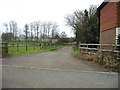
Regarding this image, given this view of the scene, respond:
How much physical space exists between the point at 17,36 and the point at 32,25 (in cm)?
1089

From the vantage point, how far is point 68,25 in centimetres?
6231

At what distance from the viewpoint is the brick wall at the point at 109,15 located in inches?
823

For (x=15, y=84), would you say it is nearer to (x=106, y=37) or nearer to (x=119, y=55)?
(x=119, y=55)

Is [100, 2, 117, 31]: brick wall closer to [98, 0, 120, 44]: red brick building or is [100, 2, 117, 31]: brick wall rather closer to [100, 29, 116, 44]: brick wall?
[98, 0, 120, 44]: red brick building

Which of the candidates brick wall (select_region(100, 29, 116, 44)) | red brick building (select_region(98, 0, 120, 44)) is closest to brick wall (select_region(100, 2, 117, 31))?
red brick building (select_region(98, 0, 120, 44))

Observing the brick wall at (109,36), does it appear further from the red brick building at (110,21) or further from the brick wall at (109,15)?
the brick wall at (109,15)

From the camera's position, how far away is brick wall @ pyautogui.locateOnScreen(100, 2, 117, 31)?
20913mm

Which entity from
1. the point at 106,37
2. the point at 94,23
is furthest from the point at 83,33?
the point at 106,37

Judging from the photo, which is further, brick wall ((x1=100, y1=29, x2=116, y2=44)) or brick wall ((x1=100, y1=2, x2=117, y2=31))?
brick wall ((x1=100, y1=29, x2=116, y2=44))

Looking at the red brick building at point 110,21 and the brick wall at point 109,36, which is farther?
Answer: the brick wall at point 109,36

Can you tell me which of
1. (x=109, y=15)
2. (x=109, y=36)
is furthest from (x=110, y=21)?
(x=109, y=36)

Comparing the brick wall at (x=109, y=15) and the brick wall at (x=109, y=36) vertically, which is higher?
the brick wall at (x=109, y=15)

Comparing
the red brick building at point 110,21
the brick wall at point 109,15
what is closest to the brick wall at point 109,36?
the red brick building at point 110,21

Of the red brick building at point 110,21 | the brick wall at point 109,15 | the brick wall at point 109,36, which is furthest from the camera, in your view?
the brick wall at point 109,36
